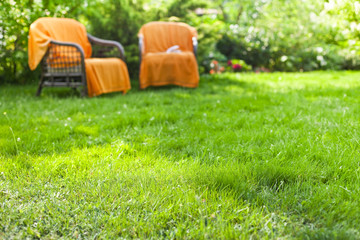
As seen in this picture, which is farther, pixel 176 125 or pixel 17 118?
pixel 17 118

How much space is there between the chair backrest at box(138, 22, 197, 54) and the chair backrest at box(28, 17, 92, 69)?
3.30 ft

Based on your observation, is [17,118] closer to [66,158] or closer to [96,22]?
[66,158]

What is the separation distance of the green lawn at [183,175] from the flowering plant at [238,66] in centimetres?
440

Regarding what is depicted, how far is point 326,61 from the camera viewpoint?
770 cm

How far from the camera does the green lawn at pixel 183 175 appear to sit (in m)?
1.17

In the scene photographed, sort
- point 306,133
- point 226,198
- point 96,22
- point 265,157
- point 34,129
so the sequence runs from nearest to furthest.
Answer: point 226,198 < point 265,157 < point 306,133 < point 34,129 < point 96,22

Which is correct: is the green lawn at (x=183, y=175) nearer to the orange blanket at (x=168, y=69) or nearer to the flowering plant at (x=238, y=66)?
the orange blanket at (x=168, y=69)

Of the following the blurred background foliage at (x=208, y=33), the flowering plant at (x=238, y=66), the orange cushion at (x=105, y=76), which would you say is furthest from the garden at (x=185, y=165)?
the flowering plant at (x=238, y=66)

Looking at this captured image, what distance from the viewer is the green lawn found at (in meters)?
1.17

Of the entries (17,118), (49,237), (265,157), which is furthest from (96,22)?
(49,237)

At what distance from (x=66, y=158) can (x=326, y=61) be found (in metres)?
7.35

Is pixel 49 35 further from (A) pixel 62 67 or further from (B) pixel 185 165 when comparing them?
(B) pixel 185 165

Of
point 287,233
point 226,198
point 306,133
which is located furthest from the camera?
point 306,133

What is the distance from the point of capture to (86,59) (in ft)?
14.6
